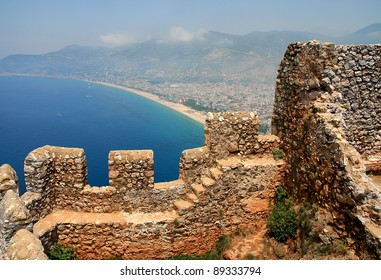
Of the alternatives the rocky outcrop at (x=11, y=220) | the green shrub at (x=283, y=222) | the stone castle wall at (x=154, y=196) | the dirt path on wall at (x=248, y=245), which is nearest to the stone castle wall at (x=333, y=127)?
the green shrub at (x=283, y=222)

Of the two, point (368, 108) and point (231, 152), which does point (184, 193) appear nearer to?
point (231, 152)

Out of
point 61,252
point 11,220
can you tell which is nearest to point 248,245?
point 61,252

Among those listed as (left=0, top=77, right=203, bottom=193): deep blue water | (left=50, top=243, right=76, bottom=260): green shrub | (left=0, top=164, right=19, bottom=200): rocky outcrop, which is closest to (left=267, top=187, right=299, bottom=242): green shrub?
(left=50, top=243, right=76, bottom=260): green shrub

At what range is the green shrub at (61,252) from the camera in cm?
750

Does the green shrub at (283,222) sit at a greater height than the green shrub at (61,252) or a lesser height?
greater

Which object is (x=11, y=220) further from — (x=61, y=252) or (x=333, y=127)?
(x=333, y=127)

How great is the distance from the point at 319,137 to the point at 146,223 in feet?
15.1

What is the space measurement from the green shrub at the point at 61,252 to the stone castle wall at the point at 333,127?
18.9 ft

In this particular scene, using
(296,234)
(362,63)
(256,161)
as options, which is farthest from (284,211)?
(362,63)

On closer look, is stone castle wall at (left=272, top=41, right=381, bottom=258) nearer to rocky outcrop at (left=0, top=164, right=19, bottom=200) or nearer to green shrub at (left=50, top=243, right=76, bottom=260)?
green shrub at (left=50, top=243, right=76, bottom=260)

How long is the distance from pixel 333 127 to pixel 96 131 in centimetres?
7880

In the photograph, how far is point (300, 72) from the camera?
7559mm

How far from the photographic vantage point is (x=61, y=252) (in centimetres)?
762

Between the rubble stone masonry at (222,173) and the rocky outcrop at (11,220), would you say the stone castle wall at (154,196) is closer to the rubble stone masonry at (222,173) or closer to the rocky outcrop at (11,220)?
the rubble stone masonry at (222,173)
